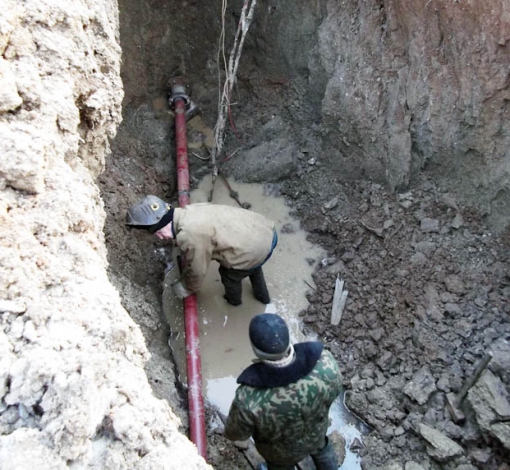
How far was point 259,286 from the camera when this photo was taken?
15.0ft

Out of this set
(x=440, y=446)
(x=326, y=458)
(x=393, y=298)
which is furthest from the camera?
(x=393, y=298)

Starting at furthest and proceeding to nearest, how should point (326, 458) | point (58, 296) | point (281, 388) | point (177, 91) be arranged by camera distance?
point (177, 91) < point (326, 458) < point (281, 388) < point (58, 296)

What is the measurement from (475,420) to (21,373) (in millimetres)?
3100

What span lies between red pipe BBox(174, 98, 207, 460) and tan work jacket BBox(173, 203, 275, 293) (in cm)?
24

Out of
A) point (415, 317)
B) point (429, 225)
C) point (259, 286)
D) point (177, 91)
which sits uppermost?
point (177, 91)

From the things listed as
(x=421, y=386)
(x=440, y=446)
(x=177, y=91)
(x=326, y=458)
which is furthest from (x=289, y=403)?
(x=177, y=91)

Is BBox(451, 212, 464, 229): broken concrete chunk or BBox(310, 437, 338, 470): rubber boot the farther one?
BBox(451, 212, 464, 229): broken concrete chunk

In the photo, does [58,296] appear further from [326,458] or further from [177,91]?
[177,91]

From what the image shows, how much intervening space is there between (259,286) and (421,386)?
1499 millimetres

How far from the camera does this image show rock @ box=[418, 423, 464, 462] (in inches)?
139

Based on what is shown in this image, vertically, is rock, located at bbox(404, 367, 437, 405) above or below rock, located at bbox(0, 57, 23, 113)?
below

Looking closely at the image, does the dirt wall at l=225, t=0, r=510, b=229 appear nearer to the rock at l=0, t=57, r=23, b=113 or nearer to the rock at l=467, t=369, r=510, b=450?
the rock at l=467, t=369, r=510, b=450

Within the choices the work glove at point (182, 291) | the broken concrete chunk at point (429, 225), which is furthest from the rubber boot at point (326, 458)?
the broken concrete chunk at point (429, 225)

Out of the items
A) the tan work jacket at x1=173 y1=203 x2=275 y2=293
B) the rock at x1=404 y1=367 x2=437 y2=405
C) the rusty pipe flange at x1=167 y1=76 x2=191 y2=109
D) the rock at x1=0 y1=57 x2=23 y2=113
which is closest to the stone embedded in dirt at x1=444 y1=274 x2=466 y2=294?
the rock at x1=404 y1=367 x2=437 y2=405
